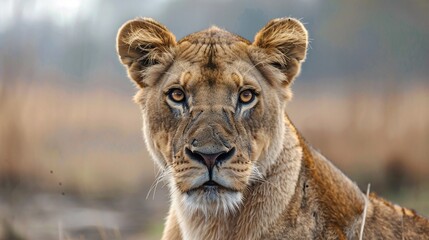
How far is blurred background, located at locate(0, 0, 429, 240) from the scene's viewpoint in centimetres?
814

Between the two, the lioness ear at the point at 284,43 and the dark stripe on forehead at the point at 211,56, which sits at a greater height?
the lioness ear at the point at 284,43

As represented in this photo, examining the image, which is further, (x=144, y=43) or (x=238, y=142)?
(x=144, y=43)

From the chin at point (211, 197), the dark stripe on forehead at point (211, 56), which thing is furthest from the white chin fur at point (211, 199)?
the dark stripe on forehead at point (211, 56)

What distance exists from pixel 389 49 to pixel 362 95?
0.58m

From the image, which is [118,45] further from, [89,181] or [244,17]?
[89,181]

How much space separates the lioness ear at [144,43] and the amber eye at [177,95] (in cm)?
23

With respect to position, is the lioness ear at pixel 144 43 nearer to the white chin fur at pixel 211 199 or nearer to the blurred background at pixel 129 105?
the white chin fur at pixel 211 199

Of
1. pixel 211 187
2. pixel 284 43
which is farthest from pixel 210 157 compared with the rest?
pixel 284 43

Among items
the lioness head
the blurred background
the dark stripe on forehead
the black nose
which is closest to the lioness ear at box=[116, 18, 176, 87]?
the lioness head

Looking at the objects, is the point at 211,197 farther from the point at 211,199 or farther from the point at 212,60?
the point at 212,60

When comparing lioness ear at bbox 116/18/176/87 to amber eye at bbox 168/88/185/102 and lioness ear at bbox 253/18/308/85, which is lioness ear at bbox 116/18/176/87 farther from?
lioness ear at bbox 253/18/308/85

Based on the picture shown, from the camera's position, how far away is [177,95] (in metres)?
3.80

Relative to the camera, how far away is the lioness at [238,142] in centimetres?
362

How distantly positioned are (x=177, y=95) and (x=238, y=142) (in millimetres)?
352
